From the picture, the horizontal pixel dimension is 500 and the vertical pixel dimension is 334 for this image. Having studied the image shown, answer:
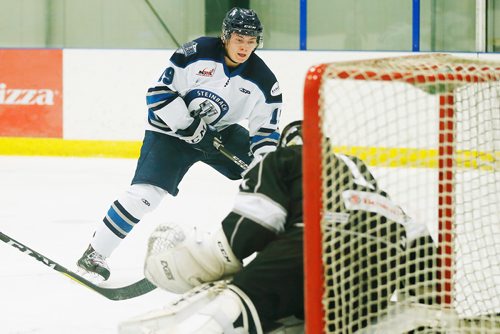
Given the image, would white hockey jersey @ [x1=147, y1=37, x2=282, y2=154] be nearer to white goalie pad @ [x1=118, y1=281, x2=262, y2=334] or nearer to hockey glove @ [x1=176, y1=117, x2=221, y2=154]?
hockey glove @ [x1=176, y1=117, x2=221, y2=154]

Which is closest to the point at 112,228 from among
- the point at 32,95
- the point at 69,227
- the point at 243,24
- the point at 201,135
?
the point at 201,135

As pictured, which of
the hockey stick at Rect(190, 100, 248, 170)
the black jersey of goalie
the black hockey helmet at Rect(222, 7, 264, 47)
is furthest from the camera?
the hockey stick at Rect(190, 100, 248, 170)

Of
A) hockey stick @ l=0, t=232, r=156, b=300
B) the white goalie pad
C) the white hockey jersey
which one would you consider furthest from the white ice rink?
the white goalie pad

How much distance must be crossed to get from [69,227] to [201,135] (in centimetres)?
115

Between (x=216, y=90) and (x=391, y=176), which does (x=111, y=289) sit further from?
(x=391, y=176)

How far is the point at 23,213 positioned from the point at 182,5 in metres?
3.60

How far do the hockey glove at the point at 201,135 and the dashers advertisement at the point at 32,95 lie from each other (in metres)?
3.11

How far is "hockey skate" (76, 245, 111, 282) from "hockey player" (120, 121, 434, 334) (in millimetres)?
1310

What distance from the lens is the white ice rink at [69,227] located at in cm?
276

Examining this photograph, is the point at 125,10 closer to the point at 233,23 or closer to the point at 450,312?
the point at 233,23

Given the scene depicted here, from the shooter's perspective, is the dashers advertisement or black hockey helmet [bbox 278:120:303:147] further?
the dashers advertisement

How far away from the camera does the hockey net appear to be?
1.74 m

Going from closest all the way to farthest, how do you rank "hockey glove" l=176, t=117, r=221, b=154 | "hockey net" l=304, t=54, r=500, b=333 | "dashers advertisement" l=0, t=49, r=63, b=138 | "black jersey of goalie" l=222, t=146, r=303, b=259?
1. "hockey net" l=304, t=54, r=500, b=333
2. "black jersey of goalie" l=222, t=146, r=303, b=259
3. "hockey glove" l=176, t=117, r=221, b=154
4. "dashers advertisement" l=0, t=49, r=63, b=138

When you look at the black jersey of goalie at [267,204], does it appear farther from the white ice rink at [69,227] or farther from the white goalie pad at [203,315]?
the white ice rink at [69,227]
